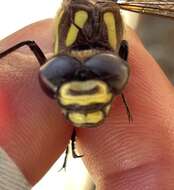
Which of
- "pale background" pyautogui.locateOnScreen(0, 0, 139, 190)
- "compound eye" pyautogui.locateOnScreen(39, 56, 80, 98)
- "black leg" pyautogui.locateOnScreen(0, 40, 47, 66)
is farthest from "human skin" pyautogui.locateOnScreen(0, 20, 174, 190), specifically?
"pale background" pyautogui.locateOnScreen(0, 0, 139, 190)

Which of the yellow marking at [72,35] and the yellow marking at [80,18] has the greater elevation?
the yellow marking at [80,18]

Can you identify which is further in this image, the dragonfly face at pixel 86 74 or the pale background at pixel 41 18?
the pale background at pixel 41 18

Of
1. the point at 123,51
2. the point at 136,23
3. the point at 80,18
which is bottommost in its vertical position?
the point at 136,23

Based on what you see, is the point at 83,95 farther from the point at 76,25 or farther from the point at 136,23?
the point at 136,23

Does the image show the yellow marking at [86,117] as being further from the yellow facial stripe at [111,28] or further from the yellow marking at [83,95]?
the yellow facial stripe at [111,28]

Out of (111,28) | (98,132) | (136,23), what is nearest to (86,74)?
(111,28)

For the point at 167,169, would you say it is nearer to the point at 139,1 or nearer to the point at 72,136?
the point at 72,136

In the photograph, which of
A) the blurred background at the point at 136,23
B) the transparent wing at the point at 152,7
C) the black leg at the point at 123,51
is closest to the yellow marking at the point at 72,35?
the black leg at the point at 123,51

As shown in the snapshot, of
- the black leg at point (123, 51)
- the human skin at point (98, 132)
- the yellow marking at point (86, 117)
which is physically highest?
the yellow marking at point (86, 117)
